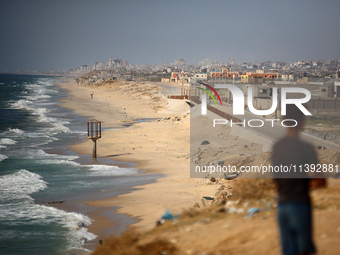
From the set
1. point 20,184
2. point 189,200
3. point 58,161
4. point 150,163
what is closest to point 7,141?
point 58,161

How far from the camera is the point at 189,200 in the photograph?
56.3 ft

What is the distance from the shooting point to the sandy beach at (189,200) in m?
6.94

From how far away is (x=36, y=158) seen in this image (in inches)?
1102

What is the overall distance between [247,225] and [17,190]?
15.1 meters

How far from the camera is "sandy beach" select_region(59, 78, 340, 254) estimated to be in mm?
6941

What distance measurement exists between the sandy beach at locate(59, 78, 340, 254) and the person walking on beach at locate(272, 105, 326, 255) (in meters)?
1.13

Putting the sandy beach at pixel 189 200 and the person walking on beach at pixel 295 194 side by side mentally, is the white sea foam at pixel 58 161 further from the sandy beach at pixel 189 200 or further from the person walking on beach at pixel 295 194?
the person walking on beach at pixel 295 194

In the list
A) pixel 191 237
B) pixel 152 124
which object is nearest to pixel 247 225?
pixel 191 237

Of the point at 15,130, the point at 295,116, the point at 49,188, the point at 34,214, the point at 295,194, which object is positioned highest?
the point at 295,116

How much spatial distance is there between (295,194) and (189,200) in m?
12.5

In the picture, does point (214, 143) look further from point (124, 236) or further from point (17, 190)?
point (124, 236)

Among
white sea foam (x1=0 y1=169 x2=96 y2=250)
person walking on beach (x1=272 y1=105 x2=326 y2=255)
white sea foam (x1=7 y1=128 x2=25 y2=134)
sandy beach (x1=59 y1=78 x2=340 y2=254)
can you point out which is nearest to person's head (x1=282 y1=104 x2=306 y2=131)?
person walking on beach (x1=272 y1=105 x2=326 y2=255)

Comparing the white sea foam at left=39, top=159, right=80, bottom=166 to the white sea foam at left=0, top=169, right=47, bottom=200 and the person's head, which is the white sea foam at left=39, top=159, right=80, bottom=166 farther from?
the person's head

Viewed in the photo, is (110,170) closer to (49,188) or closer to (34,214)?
(49,188)
